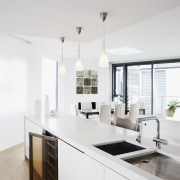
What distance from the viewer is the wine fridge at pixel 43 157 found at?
2.32 meters

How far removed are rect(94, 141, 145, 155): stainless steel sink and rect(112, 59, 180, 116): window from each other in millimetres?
4904

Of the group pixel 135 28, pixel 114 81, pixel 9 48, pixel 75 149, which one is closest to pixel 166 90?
pixel 114 81

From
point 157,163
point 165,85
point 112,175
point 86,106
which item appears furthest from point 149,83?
point 112,175

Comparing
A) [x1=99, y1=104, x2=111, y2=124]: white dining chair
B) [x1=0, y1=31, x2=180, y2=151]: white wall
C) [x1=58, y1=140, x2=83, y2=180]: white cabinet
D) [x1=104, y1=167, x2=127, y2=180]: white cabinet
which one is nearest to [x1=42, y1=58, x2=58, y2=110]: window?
[x1=0, y1=31, x2=180, y2=151]: white wall

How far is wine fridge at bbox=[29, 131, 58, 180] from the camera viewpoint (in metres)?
2.32

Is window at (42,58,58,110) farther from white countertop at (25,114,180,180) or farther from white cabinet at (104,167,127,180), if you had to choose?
white cabinet at (104,167,127,180)

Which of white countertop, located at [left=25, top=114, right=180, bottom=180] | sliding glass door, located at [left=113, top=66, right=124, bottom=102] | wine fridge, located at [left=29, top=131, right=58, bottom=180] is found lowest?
wine fridge, located at [left=29, top=131, right=58, bottom=180]

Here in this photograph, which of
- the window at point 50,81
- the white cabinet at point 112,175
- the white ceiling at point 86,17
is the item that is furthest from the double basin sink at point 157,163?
the window at point 50,81

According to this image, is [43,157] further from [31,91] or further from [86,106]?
[86,106]

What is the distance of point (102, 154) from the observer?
5.23 ft

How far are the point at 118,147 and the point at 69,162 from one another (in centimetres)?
55

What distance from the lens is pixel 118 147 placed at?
2.09m

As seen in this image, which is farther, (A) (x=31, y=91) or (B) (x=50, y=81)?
(B) (x=50, y=81)

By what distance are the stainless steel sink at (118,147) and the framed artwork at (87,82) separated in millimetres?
6043
